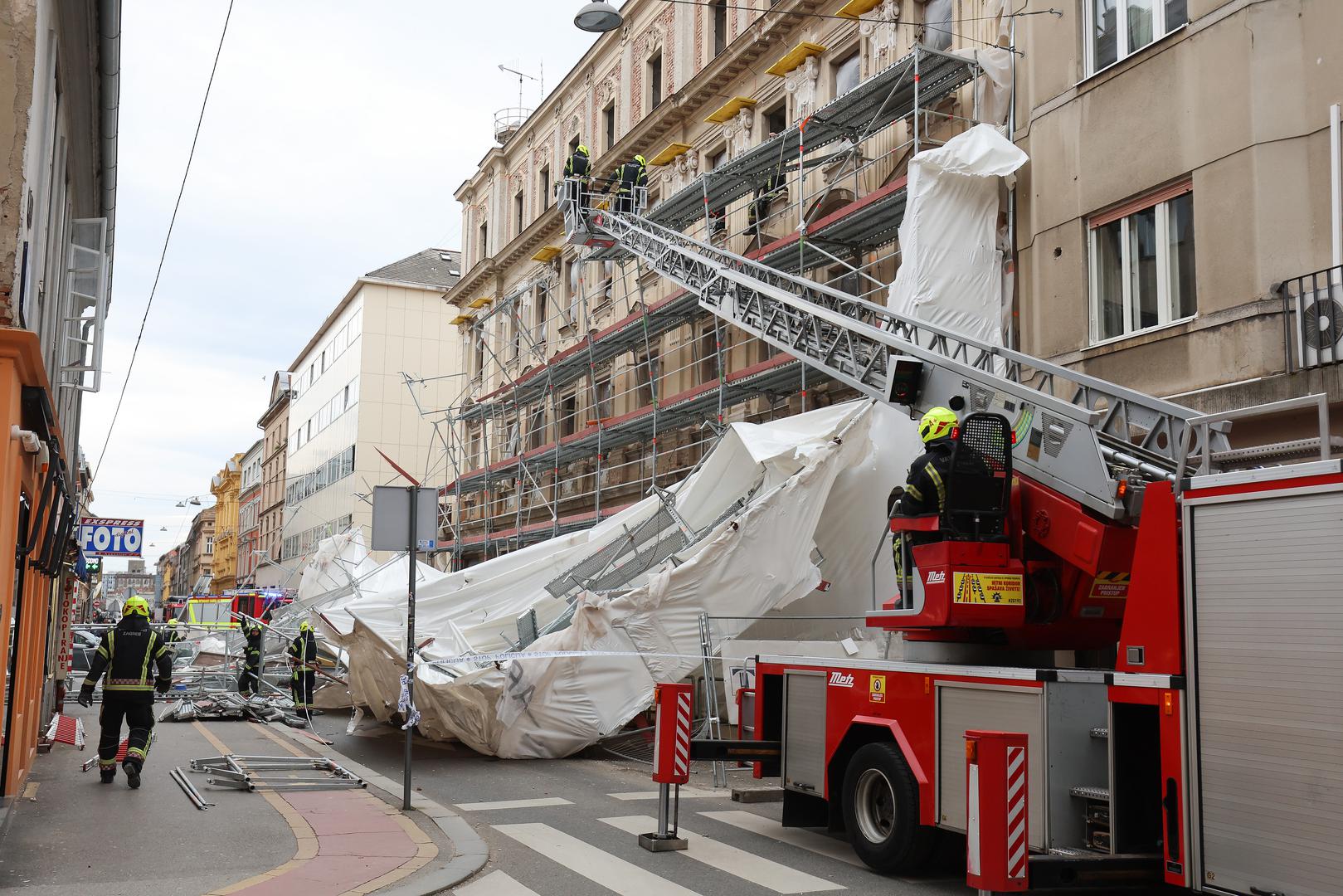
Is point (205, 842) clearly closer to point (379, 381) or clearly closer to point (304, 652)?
point (304, 652)

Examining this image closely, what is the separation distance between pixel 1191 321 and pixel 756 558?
18.2 feet

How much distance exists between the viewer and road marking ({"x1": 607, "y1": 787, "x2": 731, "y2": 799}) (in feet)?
38.1

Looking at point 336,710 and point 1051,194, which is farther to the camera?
point 336,710

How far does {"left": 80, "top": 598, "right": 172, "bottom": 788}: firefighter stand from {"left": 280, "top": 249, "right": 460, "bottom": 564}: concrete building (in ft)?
142

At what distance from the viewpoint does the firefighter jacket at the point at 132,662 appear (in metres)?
11.7

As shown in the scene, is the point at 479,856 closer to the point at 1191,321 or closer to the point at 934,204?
the point at 1191,321

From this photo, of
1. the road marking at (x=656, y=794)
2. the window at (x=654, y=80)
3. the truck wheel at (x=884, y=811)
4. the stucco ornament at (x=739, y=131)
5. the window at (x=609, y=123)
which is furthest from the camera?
the window at (x=609, y=123)

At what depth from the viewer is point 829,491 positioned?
15.4 m

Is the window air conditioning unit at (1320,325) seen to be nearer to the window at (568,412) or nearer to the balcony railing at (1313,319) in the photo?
the balcony railing at (1313,319)

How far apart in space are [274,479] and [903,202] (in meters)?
77.6

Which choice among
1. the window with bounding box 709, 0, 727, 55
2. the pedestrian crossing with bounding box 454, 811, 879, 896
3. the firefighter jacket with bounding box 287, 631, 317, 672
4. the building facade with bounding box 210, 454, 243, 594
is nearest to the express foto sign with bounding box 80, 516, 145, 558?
the firefighter jacket with bounding box 287, 631, 317, 672

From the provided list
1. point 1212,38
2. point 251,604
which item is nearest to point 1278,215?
point 1212,38

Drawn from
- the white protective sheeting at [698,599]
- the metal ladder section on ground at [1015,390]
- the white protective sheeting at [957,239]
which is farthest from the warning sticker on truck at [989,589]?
the white protective sheeting at [957,239]

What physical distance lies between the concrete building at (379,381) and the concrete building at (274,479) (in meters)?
13.7
